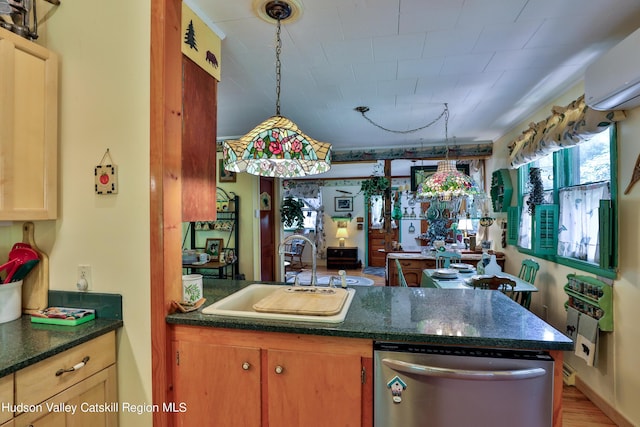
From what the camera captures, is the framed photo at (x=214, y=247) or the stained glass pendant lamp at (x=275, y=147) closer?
the stained glass pendant lamp at (x=275, y=147)

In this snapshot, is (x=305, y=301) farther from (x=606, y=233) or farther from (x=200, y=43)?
(x=606, y=233)

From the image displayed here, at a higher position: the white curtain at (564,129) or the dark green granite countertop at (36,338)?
the white curtain at (564,129)

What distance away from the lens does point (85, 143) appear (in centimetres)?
152

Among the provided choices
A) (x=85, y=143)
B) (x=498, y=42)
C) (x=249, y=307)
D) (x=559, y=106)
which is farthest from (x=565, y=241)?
(x=85, y=143)

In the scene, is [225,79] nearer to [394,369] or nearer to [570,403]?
[394,369]

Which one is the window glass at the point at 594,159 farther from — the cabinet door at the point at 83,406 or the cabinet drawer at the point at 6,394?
the cabinet drawer at the point at 6,394

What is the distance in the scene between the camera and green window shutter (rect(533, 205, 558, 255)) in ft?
9.82

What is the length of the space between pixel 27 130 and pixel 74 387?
1.11 metres

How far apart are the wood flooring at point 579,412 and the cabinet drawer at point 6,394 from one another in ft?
9.96

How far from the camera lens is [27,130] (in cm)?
139

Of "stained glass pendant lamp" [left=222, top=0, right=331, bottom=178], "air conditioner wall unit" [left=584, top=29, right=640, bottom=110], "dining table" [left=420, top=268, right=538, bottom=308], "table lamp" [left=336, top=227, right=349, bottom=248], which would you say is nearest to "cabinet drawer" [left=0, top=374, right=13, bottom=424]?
"stained glass pendant lamp" [left=222, top=0, right=331, bottom=178]

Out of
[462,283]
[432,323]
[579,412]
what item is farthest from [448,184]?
[432,323]

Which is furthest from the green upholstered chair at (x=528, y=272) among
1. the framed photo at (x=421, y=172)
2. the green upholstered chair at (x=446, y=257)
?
the framed photo at (x=421, y=172)

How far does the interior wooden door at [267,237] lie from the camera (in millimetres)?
4934
